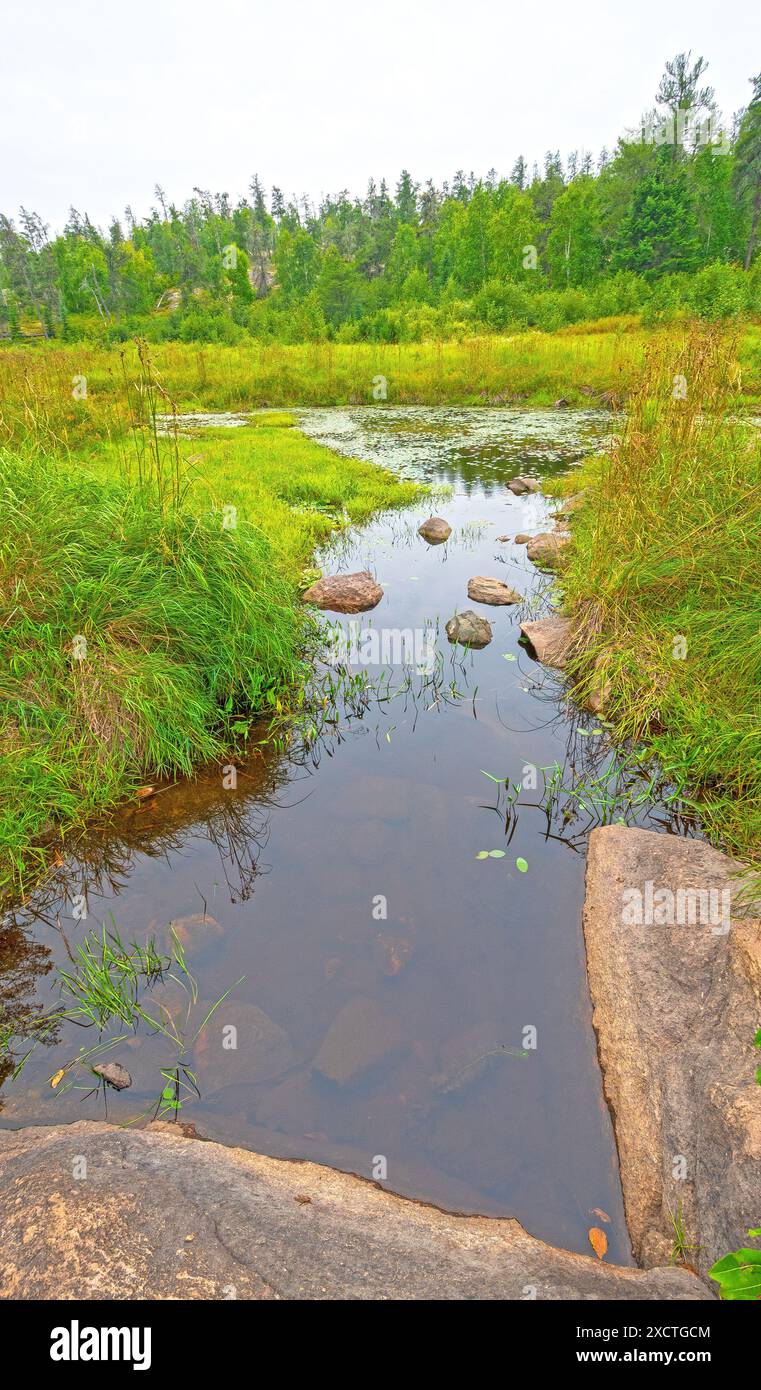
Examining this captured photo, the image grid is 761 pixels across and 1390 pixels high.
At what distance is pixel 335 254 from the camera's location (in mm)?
37656

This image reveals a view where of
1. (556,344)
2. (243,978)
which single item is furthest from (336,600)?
(556,344)

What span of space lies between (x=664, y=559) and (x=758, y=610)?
105 cm

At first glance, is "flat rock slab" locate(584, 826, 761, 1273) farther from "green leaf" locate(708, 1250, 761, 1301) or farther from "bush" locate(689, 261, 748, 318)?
"bush" locate(689, 261, 748, 318)

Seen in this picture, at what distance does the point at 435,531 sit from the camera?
10.0 m

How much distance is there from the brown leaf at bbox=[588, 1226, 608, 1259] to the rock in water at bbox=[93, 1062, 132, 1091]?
2078 millimetres

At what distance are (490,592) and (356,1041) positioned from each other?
5898mm

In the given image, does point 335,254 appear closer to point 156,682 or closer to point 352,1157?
point 156,682

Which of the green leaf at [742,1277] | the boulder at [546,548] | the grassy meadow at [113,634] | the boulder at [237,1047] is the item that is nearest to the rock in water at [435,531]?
the boulder at [546,548]

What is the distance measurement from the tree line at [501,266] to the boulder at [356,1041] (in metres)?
19.5

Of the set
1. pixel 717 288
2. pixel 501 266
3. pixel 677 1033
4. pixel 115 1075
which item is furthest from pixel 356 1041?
pixel 501 266

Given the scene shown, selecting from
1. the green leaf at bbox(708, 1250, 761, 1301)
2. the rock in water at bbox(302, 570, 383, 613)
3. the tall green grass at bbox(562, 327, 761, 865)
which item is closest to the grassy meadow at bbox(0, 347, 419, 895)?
the rock in water at bbox(302, 570, 383, 613)

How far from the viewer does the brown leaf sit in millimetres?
2348

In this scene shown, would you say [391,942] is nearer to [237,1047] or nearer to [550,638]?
[237,1047]

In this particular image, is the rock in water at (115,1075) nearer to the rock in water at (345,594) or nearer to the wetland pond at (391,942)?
the wetland pond at (391,942)
